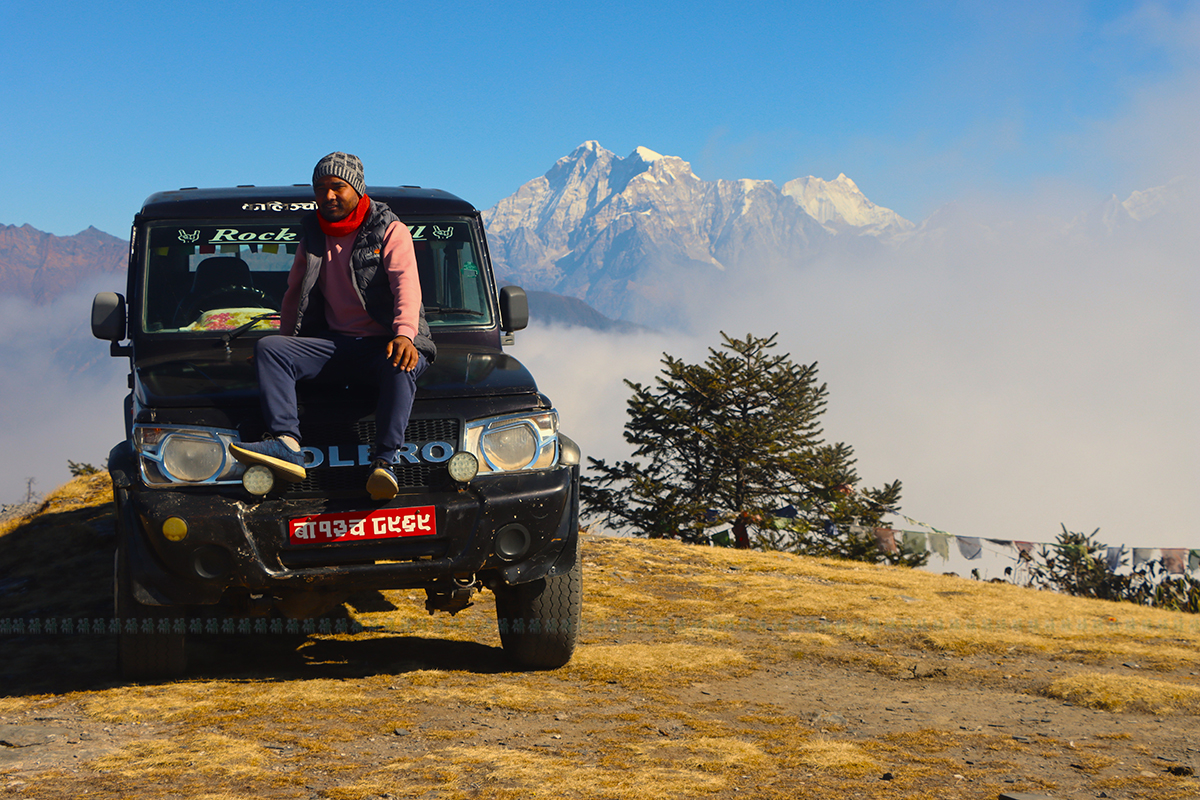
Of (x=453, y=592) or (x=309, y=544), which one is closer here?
(x=309, y=544)

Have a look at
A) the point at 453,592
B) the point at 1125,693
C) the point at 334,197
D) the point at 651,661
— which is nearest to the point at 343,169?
the point at 334,197

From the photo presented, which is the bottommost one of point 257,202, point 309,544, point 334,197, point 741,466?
point 309,544

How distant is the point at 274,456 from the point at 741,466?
29.2m

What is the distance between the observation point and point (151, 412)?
4.43 meters

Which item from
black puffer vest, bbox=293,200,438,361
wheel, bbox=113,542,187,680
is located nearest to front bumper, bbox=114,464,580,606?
wheel, bbox=113,542,187,680

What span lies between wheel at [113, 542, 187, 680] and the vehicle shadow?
0.18 meters

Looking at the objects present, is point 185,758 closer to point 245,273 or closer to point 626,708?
point 626,708

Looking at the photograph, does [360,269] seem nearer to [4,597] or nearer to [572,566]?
[572,566]

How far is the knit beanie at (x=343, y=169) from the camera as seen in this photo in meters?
4.81

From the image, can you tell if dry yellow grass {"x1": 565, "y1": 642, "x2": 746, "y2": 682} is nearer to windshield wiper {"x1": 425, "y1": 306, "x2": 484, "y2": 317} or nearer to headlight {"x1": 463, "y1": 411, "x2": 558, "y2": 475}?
headlight {"x1": 463, "y1": 411, "x2": 558, "y2": 475}

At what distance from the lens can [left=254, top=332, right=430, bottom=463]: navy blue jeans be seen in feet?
14.4

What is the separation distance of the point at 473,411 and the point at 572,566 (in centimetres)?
95

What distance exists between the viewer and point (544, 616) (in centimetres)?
525

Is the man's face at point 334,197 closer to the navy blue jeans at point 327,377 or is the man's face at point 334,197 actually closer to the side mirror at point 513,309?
the navy blue jeans at point 327,377
